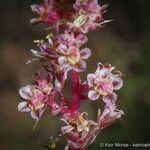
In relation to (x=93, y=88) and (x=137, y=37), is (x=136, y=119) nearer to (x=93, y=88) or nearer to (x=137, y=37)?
(x=137, y=37)

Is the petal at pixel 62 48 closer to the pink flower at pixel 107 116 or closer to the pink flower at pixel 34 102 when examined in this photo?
the pink flower at pixel 34 102

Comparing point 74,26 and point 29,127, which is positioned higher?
point 29,127

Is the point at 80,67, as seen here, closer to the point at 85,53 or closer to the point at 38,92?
the point at 85,53

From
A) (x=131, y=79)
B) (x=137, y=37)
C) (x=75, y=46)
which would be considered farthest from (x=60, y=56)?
(x=137, y=37)

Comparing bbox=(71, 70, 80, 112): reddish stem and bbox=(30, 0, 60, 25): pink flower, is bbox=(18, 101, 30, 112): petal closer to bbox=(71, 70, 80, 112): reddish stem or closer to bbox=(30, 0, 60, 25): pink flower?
bbox=(71, 70, 80, 112): reddish stem

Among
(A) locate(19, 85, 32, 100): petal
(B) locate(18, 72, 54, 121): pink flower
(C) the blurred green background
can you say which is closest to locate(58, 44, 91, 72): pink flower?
(B) locate(18, 72, 54, 121): pink flower

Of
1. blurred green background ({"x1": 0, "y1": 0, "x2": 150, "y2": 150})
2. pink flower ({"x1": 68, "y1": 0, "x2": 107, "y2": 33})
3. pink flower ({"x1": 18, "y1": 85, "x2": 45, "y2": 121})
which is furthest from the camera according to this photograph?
blurred green background ({"x1": 0, "y1": 0, "x2": 150, "y2": 150})

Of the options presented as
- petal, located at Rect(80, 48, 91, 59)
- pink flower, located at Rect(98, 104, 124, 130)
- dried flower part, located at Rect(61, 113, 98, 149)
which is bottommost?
dried flower part, located at Rect(61, 113, 98, 149)
